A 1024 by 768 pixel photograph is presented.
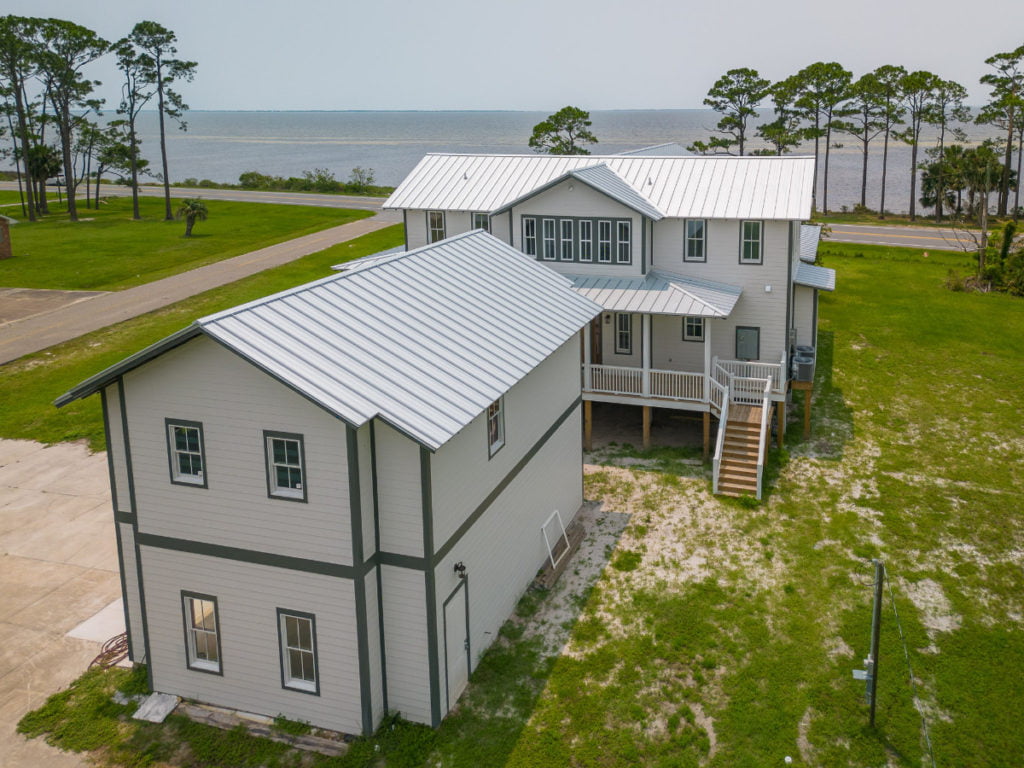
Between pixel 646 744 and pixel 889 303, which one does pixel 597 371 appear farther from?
pixel 889 303

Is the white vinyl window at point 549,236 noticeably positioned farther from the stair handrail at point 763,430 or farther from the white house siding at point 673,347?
the stair handrail at point 763,430

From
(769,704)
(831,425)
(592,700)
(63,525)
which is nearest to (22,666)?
(63,525)

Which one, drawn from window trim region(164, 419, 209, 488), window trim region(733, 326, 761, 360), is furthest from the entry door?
window trim region(733, 326, 761, 360)

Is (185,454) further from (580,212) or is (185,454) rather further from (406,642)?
(580,212)

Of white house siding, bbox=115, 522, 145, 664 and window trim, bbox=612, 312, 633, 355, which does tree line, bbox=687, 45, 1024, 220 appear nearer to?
window trim, bbox=612, 312, 633, 355

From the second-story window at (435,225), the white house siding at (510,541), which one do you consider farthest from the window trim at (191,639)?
the second-story window at (435,225)

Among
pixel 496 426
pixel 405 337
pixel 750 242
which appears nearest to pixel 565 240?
pixel 750 242
